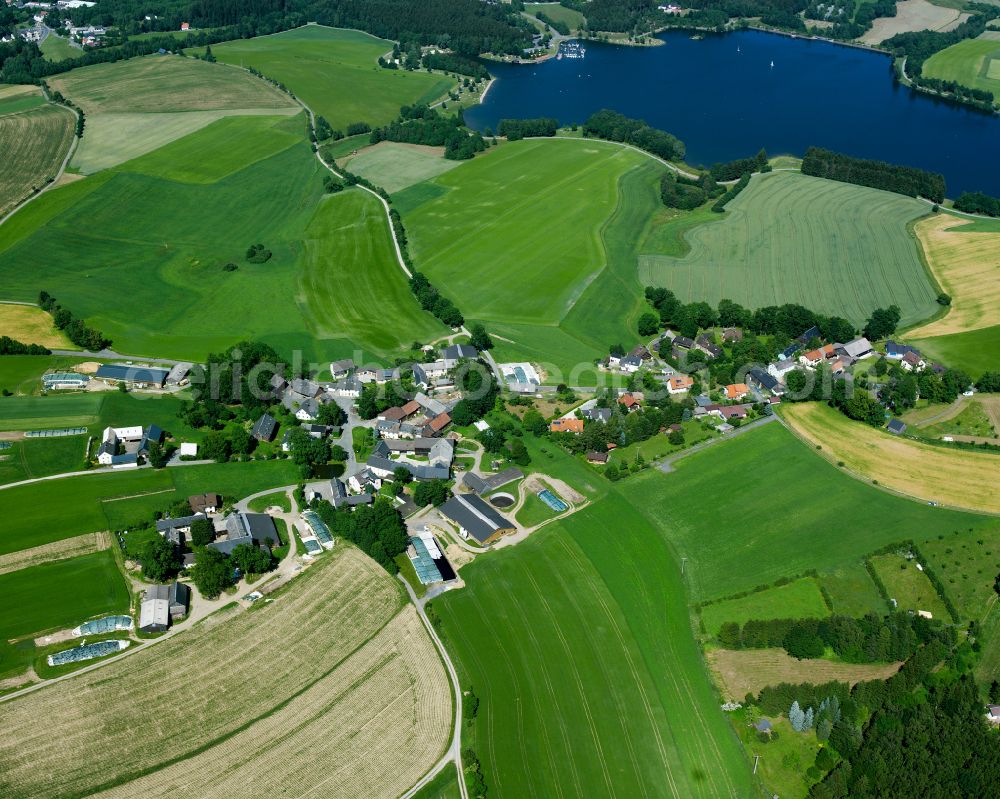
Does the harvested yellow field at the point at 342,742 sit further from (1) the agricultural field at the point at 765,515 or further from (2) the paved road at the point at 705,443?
(2) the paved road at the point at 705,443

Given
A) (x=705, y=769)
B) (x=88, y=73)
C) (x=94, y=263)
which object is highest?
(x=88, y=73)

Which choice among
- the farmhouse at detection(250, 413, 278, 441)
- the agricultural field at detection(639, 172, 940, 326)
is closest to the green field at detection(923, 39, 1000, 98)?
the agricultural field at detection(639, 172, 940, 326)

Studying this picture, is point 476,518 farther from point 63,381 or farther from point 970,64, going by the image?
point 970,64

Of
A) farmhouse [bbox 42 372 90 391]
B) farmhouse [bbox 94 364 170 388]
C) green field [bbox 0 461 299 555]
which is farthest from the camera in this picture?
farmhouse [bbox 94 364 170 388]

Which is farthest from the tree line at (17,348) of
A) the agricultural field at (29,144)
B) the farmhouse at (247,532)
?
the agricultural field at (29,144)

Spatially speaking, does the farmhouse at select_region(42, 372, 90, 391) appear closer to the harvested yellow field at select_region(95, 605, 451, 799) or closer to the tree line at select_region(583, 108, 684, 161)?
the harvested yellow field at select_region(95, 605, 451, 799)

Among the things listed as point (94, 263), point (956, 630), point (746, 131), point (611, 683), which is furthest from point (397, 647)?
point (746, 131)

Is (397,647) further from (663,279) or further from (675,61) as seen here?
(675,61)
